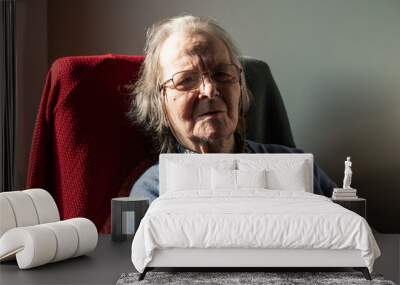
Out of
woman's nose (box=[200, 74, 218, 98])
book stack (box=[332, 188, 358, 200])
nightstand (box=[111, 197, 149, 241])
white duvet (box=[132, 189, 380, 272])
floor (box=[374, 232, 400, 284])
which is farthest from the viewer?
woman's nose (box=[200, 74, 218, 98])

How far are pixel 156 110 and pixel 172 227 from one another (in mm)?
1410

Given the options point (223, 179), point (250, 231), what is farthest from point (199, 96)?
point (250, 231)

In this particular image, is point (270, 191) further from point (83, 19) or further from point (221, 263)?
point (83, 19)

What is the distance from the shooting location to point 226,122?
4051 millimetres

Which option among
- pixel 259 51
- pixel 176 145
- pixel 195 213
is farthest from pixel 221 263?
pixel 259 51

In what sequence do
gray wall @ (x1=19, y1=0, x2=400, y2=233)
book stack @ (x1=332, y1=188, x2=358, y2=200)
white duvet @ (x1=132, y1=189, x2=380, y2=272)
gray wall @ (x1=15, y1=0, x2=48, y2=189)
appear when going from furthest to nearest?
1. gray wall @ (x1=19, y1=0, x2=400, y2=233)
2. gray wall @ (x1=15, y1=0, x2=48, y2=189)
3. book stack @ (x1=332, y1=188, x2=358, y2=200)
4. white duvet @ (x1=132, y1=189, x2=380, y2=272)

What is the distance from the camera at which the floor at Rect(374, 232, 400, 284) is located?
3006 mm

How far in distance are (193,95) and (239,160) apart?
47cm

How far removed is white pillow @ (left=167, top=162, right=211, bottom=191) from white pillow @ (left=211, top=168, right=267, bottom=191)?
0.05 meters

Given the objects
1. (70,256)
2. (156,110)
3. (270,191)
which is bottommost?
(70,256)

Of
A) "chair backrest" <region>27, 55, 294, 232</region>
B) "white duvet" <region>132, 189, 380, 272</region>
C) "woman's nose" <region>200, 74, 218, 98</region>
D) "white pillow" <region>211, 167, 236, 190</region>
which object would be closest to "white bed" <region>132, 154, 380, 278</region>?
"white duvet" <region>132, 189, 380, 272</region>

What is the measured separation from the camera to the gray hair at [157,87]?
406 centimetres

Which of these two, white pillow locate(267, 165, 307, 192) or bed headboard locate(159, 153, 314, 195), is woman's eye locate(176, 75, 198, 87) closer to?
bed headboard locate(159, 153, 314, 195)

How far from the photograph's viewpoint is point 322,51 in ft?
14.3
